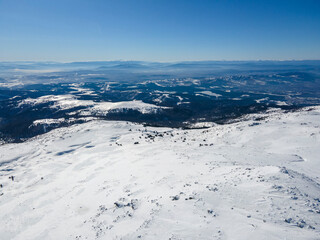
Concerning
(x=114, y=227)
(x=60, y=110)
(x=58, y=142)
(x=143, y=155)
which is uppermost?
(x=114, y=227)

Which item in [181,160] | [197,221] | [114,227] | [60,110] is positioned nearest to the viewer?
[197,221]

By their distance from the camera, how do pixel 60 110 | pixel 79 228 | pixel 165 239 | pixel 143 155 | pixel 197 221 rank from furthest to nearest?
1. pixel 60 110
2. pixel 143 155
3. pixel 79 228
4. pixel 197 221
5. pixel 165 239

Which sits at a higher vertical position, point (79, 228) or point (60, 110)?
point (79, 228)

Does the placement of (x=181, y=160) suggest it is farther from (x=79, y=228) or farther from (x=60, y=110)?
(x=60, y=110)

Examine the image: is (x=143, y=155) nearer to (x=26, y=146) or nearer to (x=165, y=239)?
(x=165, y=239)

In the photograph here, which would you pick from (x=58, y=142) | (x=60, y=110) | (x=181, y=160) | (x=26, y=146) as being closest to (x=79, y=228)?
(x=181, y=160)

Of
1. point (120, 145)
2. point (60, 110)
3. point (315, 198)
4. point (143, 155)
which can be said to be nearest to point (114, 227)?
point (315, 198)

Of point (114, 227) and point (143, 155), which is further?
point (143, 155)
